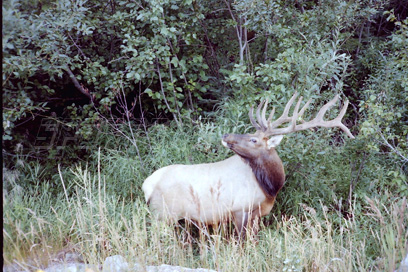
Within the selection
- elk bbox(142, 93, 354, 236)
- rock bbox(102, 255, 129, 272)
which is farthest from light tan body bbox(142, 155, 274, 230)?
rock bbox(102, 255, 129, 272)

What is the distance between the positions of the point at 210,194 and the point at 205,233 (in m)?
0.43

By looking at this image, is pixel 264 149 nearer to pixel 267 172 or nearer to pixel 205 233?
pixel 267 172

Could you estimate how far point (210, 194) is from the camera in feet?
15.0

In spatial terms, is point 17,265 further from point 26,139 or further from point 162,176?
point 26,139

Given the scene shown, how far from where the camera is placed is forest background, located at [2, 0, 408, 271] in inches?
186

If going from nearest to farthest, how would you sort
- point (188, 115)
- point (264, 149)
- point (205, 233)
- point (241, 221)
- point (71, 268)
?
point (71, 268) < point (205, 233) < point (241, 221) < point (264, 149) < point (188, 115)

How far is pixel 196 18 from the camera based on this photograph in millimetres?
6316

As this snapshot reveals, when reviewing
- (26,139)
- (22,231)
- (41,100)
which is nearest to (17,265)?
(22,231)

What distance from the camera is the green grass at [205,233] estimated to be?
373cm

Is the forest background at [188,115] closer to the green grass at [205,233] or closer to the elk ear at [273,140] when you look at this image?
the green grass at [205,233]

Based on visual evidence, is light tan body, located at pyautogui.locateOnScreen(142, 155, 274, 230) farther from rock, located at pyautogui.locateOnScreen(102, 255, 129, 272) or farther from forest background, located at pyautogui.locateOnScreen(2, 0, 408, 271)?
rock, located at pyautogui.locateOnScreen(102, 255, 129, 272)

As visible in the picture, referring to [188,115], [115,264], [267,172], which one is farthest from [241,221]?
[188,115]

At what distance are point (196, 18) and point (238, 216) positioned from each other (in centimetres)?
309

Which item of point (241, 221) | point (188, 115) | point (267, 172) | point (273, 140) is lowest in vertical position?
point (241, 221)
